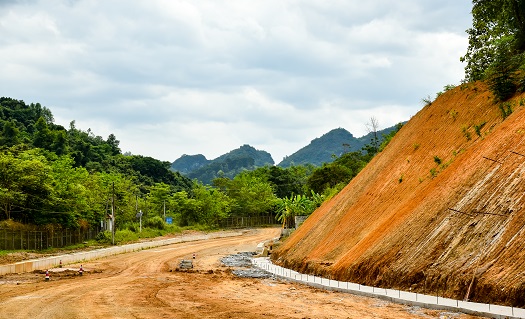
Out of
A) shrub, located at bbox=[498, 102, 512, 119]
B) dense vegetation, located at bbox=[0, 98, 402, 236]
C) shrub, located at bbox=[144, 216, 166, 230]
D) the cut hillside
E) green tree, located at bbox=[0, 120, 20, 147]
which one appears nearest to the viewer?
the cut hillside

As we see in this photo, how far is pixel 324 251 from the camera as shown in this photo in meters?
26.7

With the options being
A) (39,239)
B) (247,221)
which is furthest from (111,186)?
(247,221)

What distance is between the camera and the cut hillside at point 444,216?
15.2 m

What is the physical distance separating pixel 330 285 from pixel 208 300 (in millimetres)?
5031

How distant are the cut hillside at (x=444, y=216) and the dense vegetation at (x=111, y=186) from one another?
740 inches

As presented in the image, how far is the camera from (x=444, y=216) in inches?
730

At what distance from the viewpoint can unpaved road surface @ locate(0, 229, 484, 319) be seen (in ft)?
52.5

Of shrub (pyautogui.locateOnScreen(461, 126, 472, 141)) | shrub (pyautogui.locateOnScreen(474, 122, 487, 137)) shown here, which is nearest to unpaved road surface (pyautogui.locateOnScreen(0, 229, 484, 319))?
shrub (pyautogui.locateOnScreen(474, 122, 487, 137))

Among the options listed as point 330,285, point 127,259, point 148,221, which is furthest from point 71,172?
point 330,285

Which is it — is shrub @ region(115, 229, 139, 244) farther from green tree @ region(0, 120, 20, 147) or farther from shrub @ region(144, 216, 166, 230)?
green tree @ region(0, 120, 20, 147)

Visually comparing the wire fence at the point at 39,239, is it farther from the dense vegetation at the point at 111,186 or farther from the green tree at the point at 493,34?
the green tree at the point at 493,34

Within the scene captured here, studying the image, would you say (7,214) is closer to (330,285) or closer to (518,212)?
(330,285)

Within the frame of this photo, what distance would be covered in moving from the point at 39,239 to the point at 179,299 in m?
33.1

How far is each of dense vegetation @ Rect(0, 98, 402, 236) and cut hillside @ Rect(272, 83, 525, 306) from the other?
18808 mm
